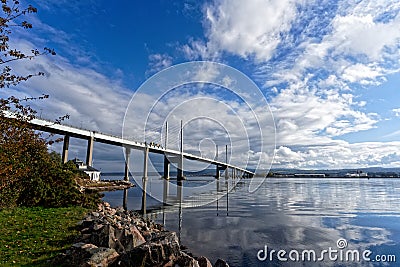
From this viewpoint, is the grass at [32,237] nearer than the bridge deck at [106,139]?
Yes

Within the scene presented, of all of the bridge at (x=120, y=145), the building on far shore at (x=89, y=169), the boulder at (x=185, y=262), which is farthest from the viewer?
the building on far shore at (x=89, y=169)

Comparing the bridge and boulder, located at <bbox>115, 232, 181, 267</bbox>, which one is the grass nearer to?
boulder, located at <bbox>115, 232, 181, 267</bbox>

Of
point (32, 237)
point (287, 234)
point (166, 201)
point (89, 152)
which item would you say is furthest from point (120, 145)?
point (32, 237)

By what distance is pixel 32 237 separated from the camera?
27.7ft

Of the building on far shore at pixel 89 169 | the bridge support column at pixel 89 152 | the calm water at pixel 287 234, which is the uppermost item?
the bridge support column at pixel 89 152

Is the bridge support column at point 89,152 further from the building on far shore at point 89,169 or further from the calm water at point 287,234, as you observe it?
the calm water at point 287,234

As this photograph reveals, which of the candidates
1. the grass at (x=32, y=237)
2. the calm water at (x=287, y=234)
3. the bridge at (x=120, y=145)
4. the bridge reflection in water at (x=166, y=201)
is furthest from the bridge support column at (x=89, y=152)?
the grass at (x=32, y=237)

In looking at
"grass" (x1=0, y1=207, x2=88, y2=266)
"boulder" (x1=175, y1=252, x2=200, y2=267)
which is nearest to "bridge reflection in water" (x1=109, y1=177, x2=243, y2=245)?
"grass" (x1=0, y1=207, x2=88, y2=266)

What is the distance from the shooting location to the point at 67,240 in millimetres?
8383

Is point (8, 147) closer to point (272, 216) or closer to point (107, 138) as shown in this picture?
point (272, 216)

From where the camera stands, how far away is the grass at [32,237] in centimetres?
661

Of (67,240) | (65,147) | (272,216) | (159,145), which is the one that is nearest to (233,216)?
(272,216)

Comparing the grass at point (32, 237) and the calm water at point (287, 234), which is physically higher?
the grass at point (32, 237)

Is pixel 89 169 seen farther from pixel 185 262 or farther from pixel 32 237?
pixel 185 262
